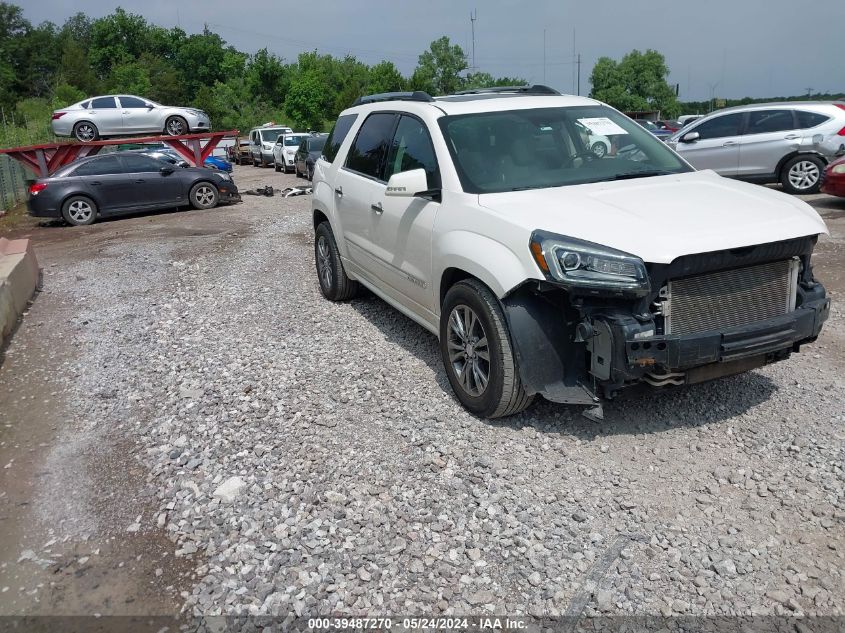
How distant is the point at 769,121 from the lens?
44.4ft

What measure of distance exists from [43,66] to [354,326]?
87.9m

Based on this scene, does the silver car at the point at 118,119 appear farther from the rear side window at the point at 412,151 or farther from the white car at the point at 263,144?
the rear side window at the point at 412,151

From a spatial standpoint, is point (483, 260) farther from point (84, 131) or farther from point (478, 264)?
point (84, 131)

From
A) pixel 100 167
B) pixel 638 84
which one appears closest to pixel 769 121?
A: pixel 100 167

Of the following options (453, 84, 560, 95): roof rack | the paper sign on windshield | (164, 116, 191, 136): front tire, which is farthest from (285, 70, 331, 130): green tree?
the paper sign on windshield

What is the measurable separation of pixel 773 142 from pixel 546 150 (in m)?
10.3

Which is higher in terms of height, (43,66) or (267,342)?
(43,66)

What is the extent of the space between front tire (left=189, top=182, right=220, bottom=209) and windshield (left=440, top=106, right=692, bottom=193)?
1318cm

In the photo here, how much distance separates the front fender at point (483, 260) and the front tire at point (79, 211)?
13.3 meters

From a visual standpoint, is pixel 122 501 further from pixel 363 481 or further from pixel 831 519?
pixel 831 519

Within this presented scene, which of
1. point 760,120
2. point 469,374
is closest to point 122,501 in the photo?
point 469,374

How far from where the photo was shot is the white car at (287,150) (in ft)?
92.7

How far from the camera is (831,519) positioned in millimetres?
3373

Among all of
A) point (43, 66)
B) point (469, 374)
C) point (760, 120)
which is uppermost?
point (43, 66)
